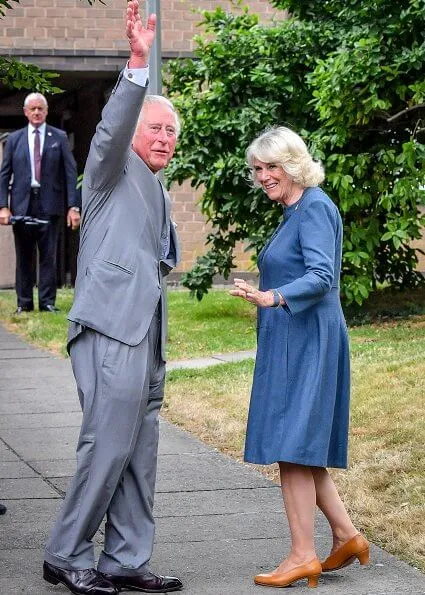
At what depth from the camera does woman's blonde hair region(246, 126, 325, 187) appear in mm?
5070

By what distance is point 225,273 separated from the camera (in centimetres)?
1289

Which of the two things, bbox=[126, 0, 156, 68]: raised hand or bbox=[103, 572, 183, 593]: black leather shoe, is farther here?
bbox=[103, 572, 183, 593]: black leather shoe

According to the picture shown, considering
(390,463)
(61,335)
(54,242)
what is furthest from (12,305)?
(390,463)

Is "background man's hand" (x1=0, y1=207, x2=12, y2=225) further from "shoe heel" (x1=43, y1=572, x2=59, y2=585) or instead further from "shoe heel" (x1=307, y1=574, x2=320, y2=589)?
"shoe heel" (x1=307, y1=574, x2=320, y2=589)

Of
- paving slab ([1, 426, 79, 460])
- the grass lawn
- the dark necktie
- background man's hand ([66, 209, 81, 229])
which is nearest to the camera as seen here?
the grass lawn

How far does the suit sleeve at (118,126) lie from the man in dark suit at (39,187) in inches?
350

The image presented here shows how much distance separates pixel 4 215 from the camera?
13.3 metres

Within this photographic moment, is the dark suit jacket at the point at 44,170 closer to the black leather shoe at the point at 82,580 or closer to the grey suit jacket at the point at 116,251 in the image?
the grey suit jacket at the point at 116,251

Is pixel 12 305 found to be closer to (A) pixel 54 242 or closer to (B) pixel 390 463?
(A) pixel 54 242

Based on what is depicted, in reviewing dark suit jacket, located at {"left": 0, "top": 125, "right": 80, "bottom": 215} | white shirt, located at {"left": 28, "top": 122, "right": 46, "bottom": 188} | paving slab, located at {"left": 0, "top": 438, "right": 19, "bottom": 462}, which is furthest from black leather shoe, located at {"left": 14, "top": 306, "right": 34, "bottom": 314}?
paving slab, located at {"left": 0, "top": 438, "right": 19, "bottom": 462}

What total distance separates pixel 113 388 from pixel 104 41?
14574mm

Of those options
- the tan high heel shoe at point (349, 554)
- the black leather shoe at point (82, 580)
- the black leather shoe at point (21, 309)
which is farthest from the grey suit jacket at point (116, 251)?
the black leather shoe at point (21, 309)

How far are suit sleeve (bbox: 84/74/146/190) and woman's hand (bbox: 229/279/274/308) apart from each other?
583 millimetres

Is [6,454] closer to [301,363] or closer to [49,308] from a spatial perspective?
[301,363]
